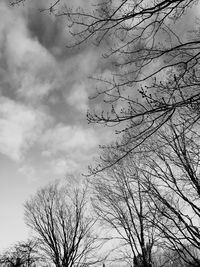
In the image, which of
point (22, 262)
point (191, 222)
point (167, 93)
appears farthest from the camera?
point (22, 262)

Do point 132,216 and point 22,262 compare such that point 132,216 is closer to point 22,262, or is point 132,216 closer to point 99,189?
point 99,189

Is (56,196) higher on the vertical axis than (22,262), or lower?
higher

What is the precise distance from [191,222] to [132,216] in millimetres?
4337

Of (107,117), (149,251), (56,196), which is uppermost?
(56,196)

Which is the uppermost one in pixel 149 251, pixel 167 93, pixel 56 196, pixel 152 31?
pixel 56 196

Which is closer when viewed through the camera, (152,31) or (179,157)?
(152,31)

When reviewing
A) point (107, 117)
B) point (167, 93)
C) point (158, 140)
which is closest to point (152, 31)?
point (167, 93)

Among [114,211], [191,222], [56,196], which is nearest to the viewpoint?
[191,222]

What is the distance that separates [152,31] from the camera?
344 cm

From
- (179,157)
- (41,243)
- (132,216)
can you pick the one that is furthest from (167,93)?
(41,243)

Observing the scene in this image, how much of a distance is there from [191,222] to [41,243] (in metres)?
10.6

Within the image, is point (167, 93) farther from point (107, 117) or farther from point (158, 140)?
point (158, 140)

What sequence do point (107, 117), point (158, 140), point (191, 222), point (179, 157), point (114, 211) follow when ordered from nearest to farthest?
point (107, 117) < point (191, 222) < point (179, 157) < point (158, 140) < point (114, 211)

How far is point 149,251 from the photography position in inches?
366
